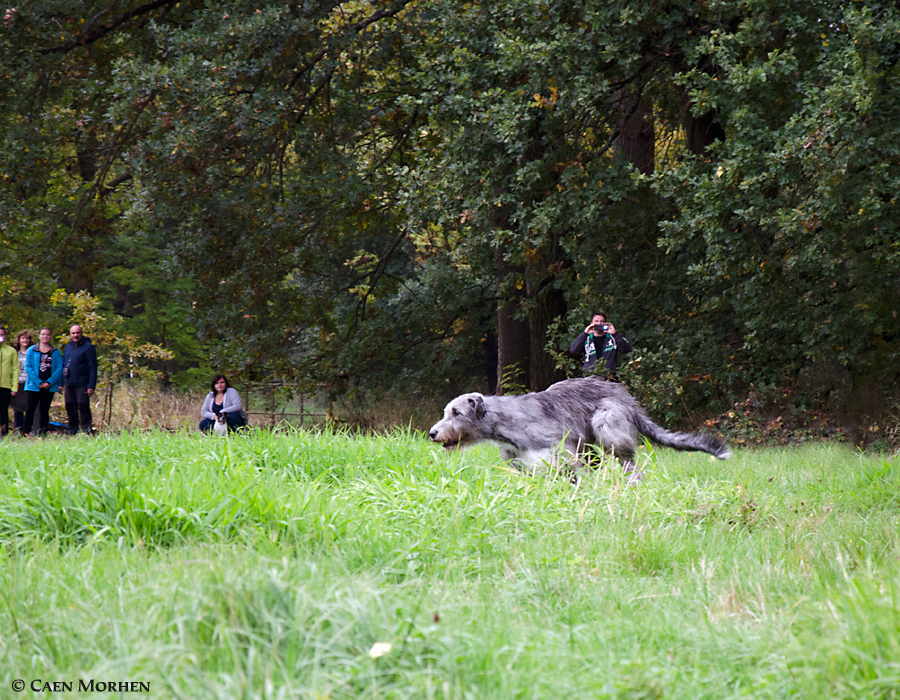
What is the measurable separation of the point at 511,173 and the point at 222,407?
19.7ft

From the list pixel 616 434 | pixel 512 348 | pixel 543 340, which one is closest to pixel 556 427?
pixel 616 434

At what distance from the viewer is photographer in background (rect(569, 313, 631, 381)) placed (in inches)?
483

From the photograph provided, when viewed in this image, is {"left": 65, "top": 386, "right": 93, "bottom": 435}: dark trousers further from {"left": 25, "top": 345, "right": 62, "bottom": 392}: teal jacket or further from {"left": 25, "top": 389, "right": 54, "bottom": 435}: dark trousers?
{"left": 25, "top": 389, "right": 54, "bottom": 435}: dark trousers

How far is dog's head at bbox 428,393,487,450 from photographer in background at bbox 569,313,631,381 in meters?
4.82

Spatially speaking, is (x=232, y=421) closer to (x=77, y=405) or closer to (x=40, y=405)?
(x=77, y=405)

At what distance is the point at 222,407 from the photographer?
10.9 metres

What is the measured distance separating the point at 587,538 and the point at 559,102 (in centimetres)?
884

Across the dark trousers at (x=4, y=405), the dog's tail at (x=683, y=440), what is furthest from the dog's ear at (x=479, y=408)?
the dark trousers at (x=4, y=405)

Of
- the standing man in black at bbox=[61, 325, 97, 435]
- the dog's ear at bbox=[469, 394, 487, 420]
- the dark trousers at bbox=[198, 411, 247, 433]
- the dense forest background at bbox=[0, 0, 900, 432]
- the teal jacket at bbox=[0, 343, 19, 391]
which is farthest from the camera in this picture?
the teal jacket at bbox=[0, 343, 19, 391]

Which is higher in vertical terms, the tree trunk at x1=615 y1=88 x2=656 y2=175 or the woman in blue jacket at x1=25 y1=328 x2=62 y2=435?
the tree trunk at x1=615 y1=88 x2=656 y2=175

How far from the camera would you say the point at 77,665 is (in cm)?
323

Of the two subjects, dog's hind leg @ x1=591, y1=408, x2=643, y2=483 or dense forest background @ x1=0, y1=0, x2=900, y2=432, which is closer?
dog's hind leg @ x1=591, y1=408, x2=643, y2=483

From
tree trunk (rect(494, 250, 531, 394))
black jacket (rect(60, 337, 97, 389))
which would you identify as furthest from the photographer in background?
black jacket (rect(60, 337, 97, 389))

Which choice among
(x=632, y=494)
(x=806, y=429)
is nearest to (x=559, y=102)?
(x=806, y=429)
